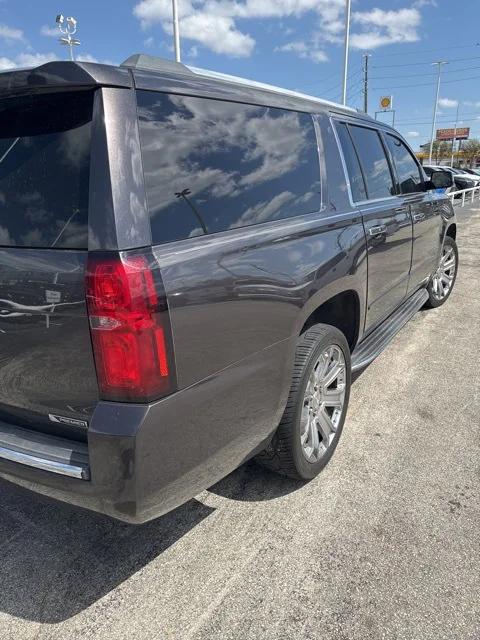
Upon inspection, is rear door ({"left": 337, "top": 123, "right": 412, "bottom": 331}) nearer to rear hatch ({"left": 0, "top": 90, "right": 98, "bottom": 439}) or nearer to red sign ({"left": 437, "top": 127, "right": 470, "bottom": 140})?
rear hatch ({"left": 0, "top": 90, "right": 98, "bottom": 439})

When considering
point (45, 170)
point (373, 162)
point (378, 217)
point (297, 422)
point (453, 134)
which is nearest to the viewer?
point (45, 170)

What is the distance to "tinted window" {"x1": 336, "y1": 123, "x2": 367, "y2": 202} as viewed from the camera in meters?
3.09

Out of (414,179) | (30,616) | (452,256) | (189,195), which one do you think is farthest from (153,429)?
(452,256)

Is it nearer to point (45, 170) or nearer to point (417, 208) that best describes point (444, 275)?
point (417, 208)

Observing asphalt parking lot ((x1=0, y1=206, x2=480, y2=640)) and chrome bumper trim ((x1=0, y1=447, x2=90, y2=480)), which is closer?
chrome bumper trim ((x1=0, y1=447, x2=90, y2=480))

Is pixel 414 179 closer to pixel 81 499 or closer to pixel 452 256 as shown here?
pixel 452 256

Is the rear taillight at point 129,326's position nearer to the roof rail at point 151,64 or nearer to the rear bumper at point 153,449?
the rear bumper at point 153,449

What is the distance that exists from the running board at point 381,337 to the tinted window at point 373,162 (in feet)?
3.26

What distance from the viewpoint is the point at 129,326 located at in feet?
5.25

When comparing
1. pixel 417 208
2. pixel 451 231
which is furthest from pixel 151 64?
pixel 451 231

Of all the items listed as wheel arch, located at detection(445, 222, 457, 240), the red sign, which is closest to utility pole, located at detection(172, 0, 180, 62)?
wheel arch, located at detection(445, 222, 457, 240)

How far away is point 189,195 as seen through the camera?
5.96 ft

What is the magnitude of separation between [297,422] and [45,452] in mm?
1204

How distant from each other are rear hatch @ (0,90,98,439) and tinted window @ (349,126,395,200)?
7.11 feet
